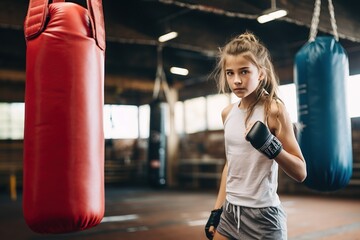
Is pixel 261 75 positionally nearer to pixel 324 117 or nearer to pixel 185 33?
pixel 324 117

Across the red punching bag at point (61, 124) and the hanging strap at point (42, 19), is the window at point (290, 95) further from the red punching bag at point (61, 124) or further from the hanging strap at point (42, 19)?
the red punching bag at point (61, 124)

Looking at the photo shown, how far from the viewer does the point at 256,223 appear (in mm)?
1548

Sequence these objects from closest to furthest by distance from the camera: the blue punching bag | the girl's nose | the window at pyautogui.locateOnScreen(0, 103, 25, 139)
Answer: the girl's nose < the blue punching bag < the window at pyautogui.locateOnScreen(0, 103, 25, 139)

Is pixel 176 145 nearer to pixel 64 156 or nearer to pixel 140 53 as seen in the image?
pixel 140 53

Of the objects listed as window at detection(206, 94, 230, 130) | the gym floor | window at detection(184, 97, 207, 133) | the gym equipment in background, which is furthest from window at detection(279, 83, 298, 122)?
the gym equipment in background

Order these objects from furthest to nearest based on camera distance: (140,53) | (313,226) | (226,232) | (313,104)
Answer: (140,53), (313,226), (313,104), (226,232)

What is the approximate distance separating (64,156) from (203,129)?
9.87 meters

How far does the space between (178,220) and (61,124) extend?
4.27m

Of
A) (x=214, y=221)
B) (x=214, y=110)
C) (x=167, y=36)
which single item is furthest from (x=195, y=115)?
(x=214, y=221)

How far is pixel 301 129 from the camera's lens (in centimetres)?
274

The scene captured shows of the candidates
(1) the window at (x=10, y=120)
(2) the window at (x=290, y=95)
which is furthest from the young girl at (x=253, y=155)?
(1) the window at (x=10, y=120)

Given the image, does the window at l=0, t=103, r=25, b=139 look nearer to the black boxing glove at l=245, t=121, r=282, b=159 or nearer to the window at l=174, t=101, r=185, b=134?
the window at l=174, t=101, r=185, b=134

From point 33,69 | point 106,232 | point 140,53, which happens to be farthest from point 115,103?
point 33,69

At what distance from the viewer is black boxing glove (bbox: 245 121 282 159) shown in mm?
1396
